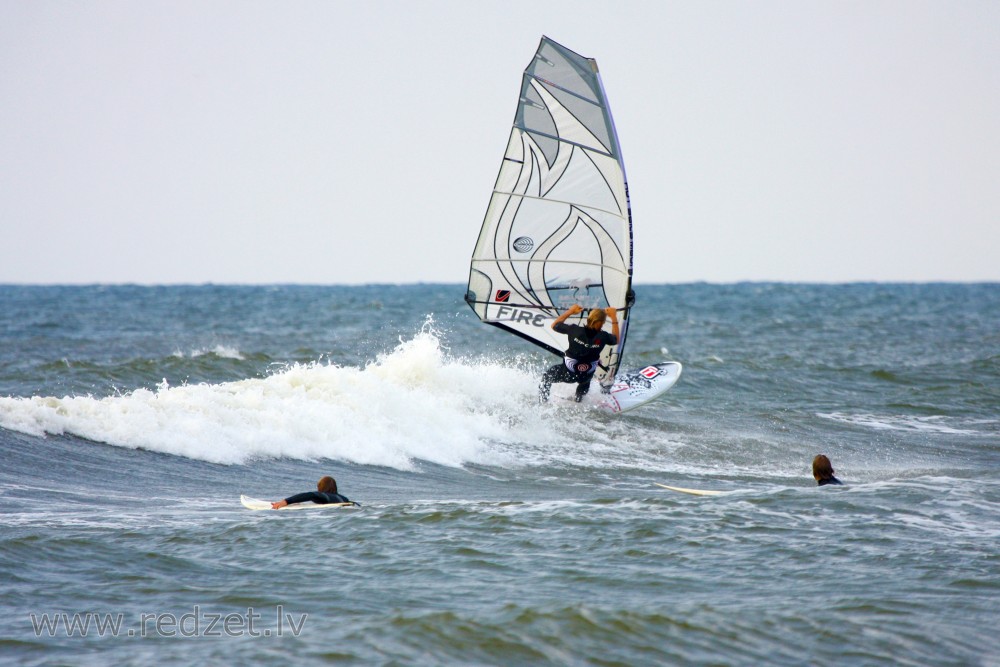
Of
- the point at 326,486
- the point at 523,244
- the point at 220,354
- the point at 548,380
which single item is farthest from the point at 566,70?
the point at 220,354

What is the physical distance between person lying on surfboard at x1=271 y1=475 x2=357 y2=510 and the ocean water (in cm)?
21

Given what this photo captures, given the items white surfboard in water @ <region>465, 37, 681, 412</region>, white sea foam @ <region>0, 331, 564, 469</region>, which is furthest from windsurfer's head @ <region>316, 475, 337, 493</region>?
white surfboard in water @ <region>465, 37, 681, 412</region>

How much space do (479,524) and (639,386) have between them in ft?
22.8

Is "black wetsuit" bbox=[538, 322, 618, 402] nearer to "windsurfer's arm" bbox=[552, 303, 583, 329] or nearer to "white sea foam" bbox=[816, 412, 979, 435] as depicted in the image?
"windsurfer's arm" bbox=[552, 303, 583, 329]

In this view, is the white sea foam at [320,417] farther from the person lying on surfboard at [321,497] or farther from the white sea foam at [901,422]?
the white sea foam at [901,422]

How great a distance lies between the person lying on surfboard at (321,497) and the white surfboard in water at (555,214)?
188 inches

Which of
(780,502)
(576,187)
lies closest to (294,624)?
(780,502)

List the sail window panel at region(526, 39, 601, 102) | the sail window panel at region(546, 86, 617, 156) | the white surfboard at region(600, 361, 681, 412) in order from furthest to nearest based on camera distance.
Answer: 1. the white surfboard at region(600, 361, 681, 412)
2. the sail window panel at region(546, 86, 617, 156)
3. the sail window panel at region(526, 39, 601, 102)

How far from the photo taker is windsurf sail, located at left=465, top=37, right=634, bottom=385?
10961 millimetres

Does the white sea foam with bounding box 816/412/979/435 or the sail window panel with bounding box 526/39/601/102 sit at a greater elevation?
the sail window panel with bounding box 526/39/601/102

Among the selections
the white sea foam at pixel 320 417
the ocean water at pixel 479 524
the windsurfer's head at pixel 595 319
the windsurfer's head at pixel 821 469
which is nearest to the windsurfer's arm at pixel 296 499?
the ocean water at pixel 479 524

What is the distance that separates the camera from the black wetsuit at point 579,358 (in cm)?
1085

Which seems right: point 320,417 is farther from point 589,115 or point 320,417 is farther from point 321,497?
point 589,115

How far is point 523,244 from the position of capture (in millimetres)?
11336
